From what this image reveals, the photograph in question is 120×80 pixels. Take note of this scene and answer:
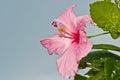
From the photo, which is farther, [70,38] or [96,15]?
[70,38]

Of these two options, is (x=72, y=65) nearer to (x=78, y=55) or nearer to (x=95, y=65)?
(x=78, y=55)

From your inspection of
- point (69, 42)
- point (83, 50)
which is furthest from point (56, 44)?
point (83, 50)

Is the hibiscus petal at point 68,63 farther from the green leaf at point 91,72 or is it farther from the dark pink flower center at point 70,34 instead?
the green leaf at point 91,72

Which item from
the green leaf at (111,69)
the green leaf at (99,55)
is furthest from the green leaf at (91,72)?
the green leaf at (111,69)

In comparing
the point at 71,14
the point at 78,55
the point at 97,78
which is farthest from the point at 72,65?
the point at 71,14

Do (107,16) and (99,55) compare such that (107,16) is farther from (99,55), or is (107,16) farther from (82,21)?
(99,55)

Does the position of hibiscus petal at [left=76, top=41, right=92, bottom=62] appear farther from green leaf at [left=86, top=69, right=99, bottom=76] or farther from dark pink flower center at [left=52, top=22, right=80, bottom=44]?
green leaf at [left=86, top=69, right=99, bottom=76]

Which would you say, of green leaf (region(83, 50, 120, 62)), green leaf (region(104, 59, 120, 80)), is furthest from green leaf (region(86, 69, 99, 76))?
green leaf (region(104, 59, 120, 80))
